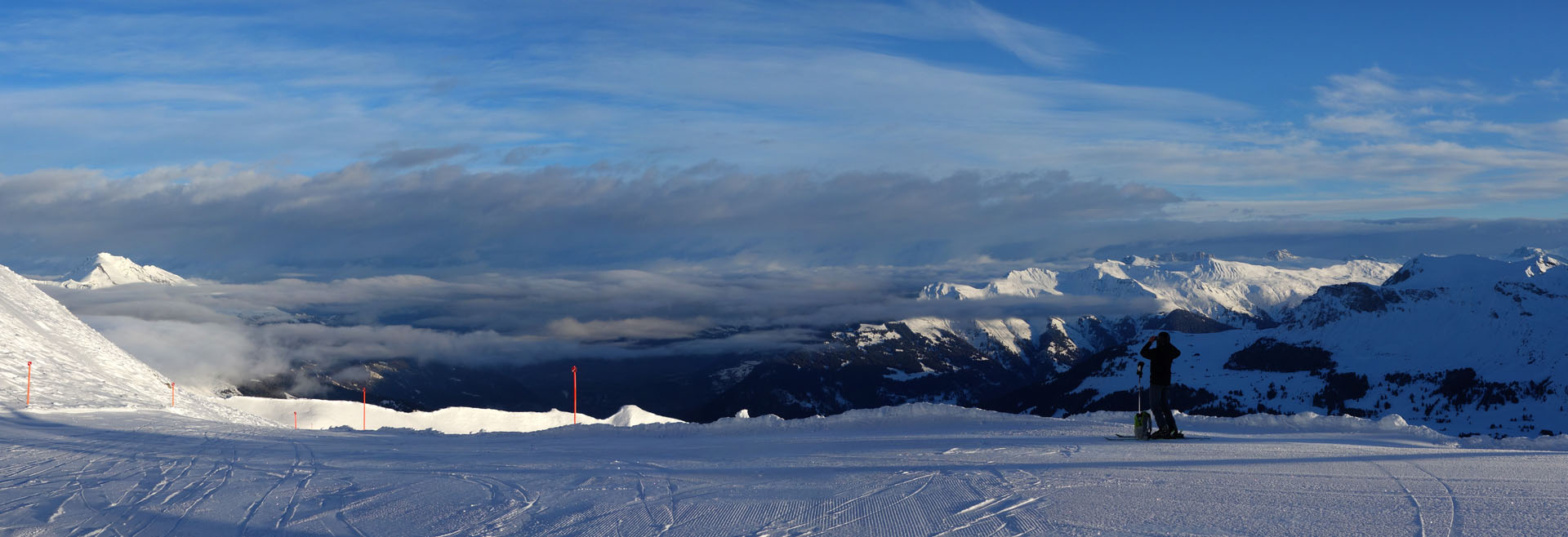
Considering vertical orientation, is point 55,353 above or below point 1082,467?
above

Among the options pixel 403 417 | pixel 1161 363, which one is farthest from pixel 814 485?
pixel 403 417

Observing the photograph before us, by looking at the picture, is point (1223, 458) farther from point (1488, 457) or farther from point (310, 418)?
point (310, 418)

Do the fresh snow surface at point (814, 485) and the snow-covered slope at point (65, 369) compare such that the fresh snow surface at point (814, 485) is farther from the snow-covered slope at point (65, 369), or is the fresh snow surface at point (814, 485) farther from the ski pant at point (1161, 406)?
the snow-covered slope at point (65, 369)

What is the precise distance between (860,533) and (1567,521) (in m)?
6.71

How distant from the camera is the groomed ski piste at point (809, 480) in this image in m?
10.1

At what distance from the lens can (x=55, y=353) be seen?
4200cm

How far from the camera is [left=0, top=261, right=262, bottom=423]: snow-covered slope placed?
32031 millimetres

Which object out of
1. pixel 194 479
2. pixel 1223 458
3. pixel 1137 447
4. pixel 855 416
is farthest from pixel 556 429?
pixel 1223 458

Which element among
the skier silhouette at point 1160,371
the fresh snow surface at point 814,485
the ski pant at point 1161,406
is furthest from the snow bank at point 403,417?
the skier silhouette at point 1160,371

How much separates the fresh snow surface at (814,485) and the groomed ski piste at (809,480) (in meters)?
0.05

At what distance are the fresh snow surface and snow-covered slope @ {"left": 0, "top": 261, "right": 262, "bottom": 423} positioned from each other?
13612 millimetres

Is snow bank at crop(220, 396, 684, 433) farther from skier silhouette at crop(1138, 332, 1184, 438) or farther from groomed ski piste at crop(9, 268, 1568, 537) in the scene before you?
skier silhouette at crop(1138, 332, 1184, 438)

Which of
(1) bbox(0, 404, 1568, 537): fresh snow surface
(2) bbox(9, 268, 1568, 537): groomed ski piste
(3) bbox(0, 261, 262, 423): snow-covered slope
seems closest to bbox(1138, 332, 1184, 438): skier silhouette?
(1) bbox(0, 404, 1568, 537): fresh snow surface

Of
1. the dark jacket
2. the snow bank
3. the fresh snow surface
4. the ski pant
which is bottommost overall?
the snow bank
